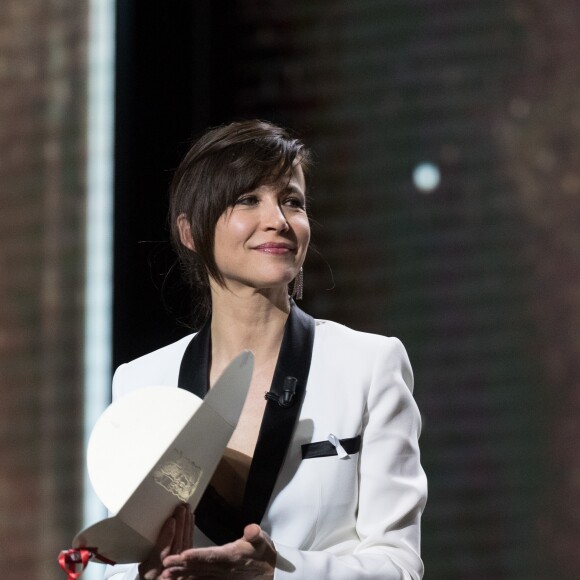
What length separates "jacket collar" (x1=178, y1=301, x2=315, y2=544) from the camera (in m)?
1.43

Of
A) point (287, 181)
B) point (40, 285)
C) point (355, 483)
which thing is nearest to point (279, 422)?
point (355, 483)

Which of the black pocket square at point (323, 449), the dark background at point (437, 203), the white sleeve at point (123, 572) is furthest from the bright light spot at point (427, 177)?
the white sleeve at point (123, 572)

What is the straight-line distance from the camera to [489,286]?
2297mm

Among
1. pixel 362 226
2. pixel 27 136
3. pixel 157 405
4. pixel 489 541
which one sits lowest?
pixel 489 541

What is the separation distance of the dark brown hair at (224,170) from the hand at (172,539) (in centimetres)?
43

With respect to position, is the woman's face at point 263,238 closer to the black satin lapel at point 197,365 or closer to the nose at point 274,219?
the nose at point 274,219

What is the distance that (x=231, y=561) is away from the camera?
1240 mm

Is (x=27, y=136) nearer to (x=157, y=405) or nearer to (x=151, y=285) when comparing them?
(x=151, y=285)

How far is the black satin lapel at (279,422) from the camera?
1438mm

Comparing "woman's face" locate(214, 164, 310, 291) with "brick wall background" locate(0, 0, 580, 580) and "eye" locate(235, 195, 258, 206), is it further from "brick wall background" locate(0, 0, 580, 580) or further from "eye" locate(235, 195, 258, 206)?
"brick wall background" locate(0, 0, 580, 580)

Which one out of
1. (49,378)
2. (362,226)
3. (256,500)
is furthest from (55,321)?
(256,500)

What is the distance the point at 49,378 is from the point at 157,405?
49.8 inches

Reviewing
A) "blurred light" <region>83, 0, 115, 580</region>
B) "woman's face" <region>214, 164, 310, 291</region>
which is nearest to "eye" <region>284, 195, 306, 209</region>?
"woman's face" <region>214, 164, 310, 291</region>

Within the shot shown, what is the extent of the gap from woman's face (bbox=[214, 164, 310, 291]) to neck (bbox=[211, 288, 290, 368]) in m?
0.03
